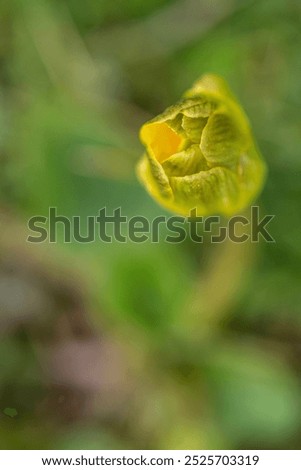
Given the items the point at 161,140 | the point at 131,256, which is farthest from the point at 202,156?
the point at 131,256

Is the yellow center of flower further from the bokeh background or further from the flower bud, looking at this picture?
the bokeh background

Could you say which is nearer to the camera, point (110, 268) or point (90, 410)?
point (110, 268)

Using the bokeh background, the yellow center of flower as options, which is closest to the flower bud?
the yellow center of flower

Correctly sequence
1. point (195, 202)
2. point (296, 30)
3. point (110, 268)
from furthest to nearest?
1. point (296, 30)
2. point (110, 268)
3. point (195, 202)

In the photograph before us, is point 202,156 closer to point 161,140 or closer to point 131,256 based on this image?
point 161,140

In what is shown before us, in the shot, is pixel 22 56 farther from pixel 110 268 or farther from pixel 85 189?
pixel 110 268

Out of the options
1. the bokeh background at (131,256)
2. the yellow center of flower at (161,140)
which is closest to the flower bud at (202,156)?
the yellow center of flower at (161,140)
